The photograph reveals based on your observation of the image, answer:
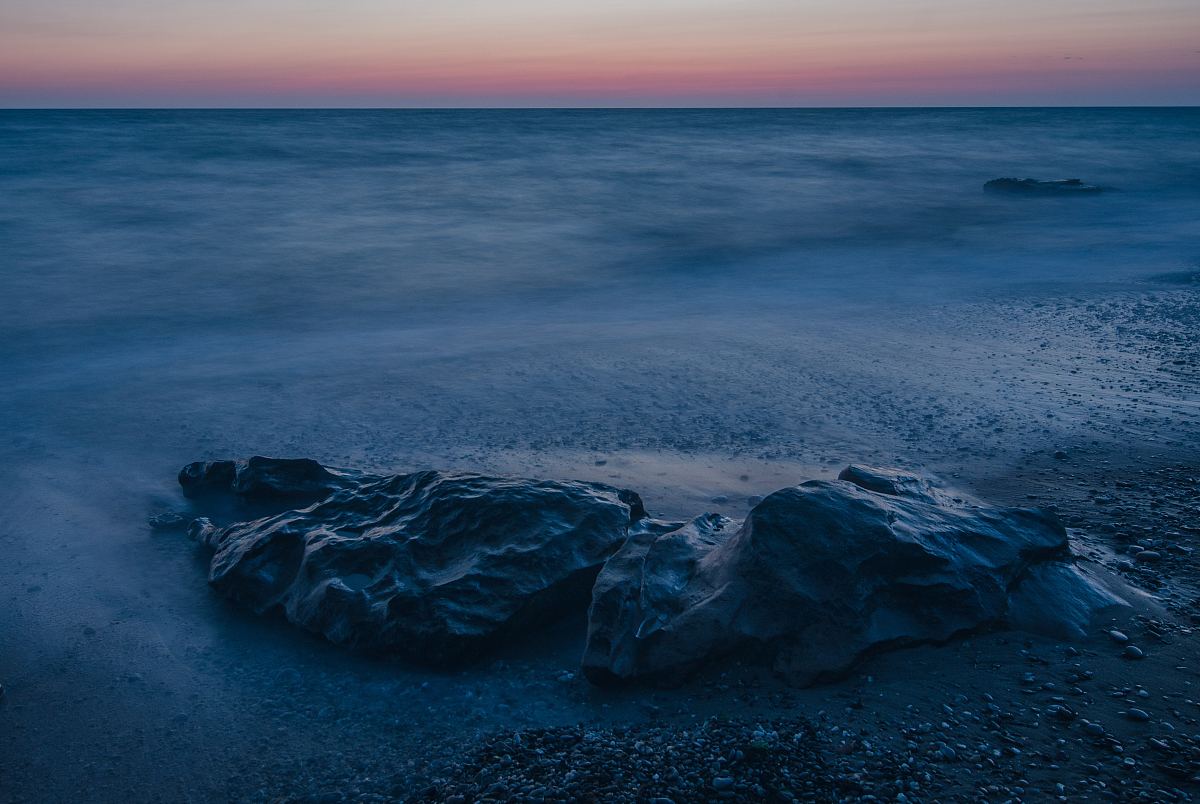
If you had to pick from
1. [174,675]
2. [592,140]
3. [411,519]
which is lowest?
[174,675]

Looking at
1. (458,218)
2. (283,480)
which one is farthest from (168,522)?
(458,218)

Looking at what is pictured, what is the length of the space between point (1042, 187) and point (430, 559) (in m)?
22.6

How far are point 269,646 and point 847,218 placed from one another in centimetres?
1741

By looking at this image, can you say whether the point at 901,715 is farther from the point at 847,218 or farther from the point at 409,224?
the point at 847,218

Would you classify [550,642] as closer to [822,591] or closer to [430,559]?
[430,559]

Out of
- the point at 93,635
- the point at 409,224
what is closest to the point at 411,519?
the point at 93,635

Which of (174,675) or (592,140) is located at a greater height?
(592,140)

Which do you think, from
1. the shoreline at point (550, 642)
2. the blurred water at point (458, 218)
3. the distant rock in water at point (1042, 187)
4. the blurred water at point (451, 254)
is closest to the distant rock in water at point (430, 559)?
the shoreline at point (550, 642)

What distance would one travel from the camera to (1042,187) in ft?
72.7

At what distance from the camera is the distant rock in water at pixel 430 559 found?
12.6ft

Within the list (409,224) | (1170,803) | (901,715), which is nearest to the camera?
(1170,803)

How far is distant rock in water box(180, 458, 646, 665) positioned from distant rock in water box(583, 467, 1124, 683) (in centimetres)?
34

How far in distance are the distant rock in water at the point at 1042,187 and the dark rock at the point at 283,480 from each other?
70.6 ft

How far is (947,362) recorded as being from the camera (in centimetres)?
810
